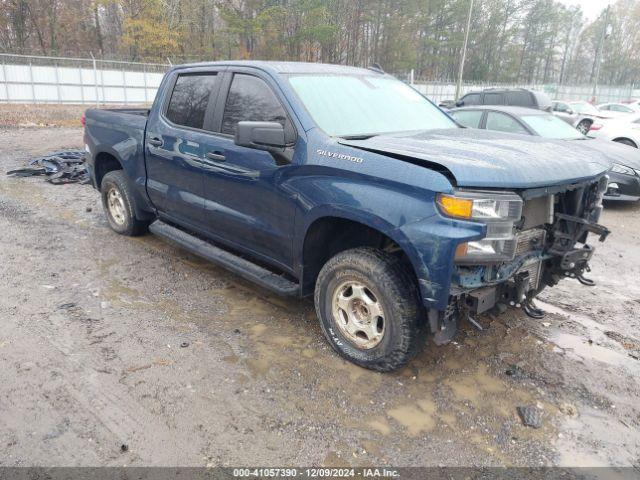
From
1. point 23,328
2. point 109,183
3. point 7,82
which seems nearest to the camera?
point 23,328

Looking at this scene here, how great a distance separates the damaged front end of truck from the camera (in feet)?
8.63

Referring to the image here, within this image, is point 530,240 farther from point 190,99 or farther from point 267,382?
point 190,99

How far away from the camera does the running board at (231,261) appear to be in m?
3.63

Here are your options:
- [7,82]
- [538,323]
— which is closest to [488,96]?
[538,323]

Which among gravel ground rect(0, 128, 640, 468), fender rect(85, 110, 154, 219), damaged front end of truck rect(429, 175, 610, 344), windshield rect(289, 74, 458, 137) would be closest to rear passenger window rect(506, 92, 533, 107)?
gravel ground rect(0, 128, 640, 468)

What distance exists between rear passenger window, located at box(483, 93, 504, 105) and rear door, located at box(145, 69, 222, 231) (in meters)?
10.5

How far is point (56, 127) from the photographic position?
720 inches

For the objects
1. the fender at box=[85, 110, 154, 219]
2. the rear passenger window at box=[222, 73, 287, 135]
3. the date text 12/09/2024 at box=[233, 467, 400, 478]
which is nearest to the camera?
the date text 12/09/2024 at box=[233, 467, 400, 478]

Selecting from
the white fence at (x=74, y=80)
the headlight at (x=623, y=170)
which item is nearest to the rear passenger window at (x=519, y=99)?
the headlight at (x=623, y=170)

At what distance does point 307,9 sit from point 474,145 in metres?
38.2

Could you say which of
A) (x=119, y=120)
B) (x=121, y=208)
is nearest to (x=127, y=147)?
(x=119, y=120)

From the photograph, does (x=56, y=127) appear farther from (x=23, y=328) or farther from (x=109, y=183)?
(x=23, y=328)

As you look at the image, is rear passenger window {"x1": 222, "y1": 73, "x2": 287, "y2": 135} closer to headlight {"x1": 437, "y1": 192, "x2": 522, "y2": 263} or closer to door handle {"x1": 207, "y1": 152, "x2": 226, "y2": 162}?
door handle {"x1": 207, "y1": 152, "x2": 226, "y2": 162}

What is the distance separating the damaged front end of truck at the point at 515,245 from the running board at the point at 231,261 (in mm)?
1236
